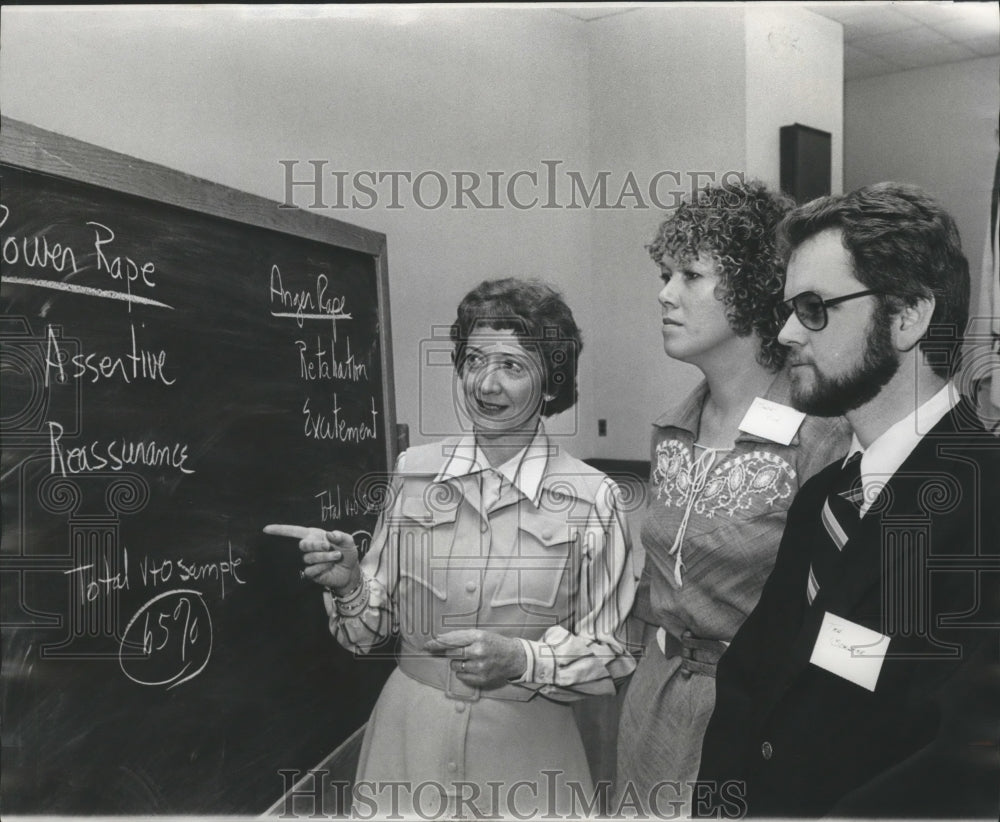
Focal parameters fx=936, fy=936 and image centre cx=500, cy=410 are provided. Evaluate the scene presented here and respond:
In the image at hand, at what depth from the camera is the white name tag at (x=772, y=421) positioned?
1.32 m

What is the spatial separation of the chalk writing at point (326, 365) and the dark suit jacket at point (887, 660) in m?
0.66

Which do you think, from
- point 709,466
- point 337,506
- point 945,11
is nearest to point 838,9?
point 945,11

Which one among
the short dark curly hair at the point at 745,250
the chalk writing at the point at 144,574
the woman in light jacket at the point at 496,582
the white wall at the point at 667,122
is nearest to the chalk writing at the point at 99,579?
the chalk writing at the point at 144,574

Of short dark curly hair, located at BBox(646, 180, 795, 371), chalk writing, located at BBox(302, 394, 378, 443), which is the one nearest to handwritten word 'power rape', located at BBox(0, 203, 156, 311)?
chalk writing, located at BBox(302, 394, 378, 443)

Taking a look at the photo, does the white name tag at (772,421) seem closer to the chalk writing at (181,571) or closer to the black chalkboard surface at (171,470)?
the black chalkboard surface at (171,470)

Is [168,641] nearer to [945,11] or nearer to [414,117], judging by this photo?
[414,117]

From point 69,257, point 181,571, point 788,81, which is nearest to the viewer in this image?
point 69,257

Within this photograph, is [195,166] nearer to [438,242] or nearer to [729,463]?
[438,242]

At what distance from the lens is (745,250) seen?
4.36ft

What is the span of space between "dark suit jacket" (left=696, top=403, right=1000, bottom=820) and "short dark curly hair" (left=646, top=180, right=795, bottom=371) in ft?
0.74

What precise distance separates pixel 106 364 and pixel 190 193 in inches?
10.3

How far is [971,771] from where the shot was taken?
53.0 inches

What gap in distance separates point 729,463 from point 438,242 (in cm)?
53

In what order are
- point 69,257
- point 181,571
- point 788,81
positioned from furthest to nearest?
point 788,81, point 181,571, point 69,257
